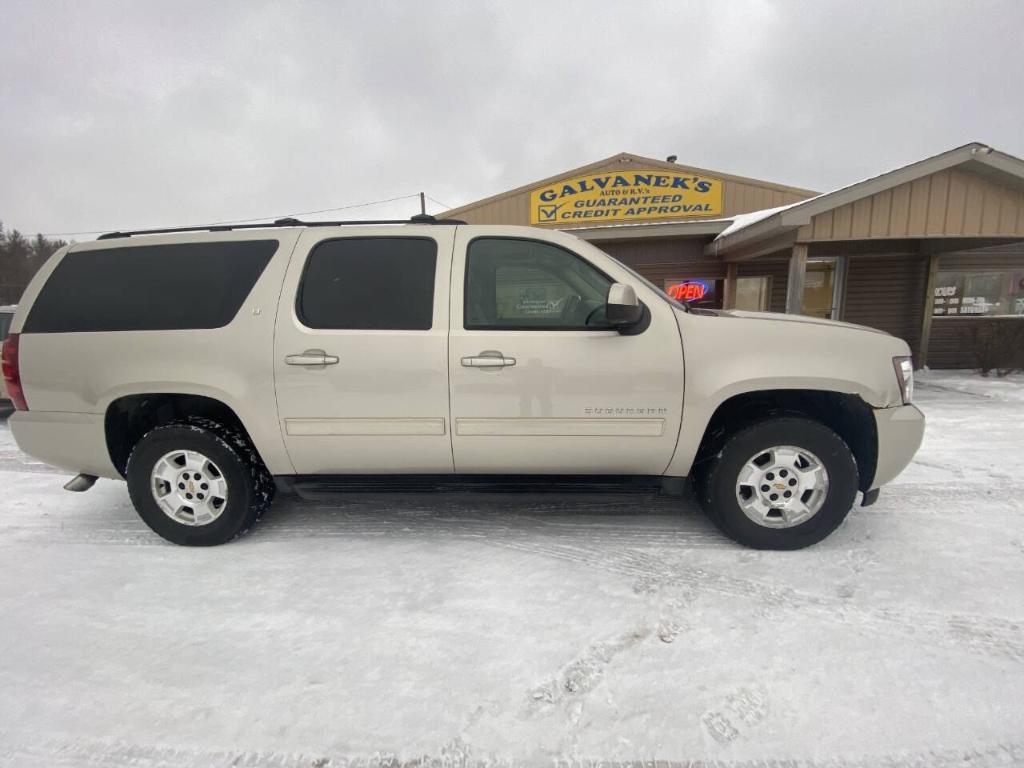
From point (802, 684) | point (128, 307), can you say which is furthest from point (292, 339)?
point (802, 684)

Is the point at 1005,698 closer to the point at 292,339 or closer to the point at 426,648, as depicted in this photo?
the point at 426,648

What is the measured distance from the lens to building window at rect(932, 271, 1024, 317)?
11070 mm

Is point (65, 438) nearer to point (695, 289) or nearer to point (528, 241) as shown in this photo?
point (528, 241)

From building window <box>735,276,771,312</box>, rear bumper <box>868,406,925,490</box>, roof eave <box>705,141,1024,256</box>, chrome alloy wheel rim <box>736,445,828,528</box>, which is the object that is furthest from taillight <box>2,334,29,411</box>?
building window <box>735,276,771,312</box>

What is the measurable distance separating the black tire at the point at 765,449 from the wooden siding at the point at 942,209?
6604 millimetres

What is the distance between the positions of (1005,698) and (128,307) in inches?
178

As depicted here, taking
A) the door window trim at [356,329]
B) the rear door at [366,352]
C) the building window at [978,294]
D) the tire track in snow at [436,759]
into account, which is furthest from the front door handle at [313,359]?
the building window at [978,294]

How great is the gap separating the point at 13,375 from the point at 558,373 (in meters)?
3.31

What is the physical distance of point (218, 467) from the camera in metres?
2.98

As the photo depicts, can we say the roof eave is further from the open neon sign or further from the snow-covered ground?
the snow-covered ground

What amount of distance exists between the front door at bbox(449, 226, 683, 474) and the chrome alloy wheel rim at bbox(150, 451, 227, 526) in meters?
1.51

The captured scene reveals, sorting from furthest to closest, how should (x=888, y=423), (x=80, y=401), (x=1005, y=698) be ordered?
(x=80, y=401)
(x=888, y=423)
(x=1005, y=698)

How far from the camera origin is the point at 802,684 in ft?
6.20

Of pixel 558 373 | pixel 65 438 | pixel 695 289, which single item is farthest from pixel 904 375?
pixel 695 289
